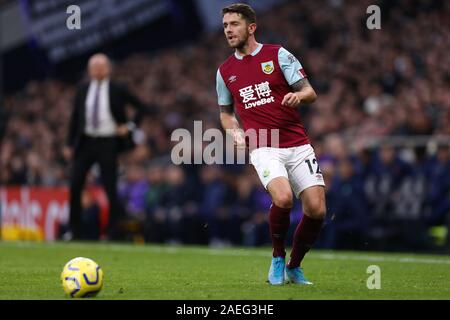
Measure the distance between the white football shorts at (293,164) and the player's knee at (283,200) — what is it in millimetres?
195

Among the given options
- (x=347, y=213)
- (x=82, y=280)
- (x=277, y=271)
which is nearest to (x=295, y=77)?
(x=277, y=271)

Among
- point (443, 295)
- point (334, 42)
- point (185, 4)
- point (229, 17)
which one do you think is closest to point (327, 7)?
point (334, 42)

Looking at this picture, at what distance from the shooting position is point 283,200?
798 centimetres

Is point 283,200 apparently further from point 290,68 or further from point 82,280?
point 82,280

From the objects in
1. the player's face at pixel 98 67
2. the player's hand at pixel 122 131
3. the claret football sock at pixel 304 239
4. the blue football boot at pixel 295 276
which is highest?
the player's face at pixel 98 67

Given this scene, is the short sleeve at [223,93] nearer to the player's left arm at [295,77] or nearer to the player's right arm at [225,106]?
the player's right arm at [225,106]

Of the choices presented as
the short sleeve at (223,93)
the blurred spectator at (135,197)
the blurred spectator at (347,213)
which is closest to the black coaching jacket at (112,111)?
the blurred spectator at (347,213)

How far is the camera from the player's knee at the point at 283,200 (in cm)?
798

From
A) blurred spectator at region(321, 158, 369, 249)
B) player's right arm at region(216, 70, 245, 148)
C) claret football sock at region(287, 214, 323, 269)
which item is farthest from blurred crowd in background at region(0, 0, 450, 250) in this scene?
claret football sock at region(287, 214, 323, 269)

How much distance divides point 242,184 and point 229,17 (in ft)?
27.8

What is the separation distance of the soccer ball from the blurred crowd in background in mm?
7933

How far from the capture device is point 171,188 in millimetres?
17797

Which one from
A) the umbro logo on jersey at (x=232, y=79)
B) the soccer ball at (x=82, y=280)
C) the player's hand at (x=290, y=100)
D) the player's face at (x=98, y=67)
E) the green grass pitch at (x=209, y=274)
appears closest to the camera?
the soccer ball at (x=82, y=280)
